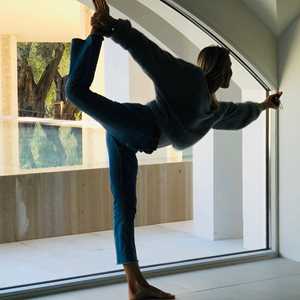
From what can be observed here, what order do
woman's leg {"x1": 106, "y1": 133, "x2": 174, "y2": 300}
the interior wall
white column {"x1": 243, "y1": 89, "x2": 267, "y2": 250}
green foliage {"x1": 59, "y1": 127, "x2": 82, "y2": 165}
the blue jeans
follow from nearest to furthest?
the blue jeans → woman's leg {"x1": 106, "y1": 133, "x2": 174, "y2": 300} → the interior wall → green foliage {"x1": 59, "y1": 127, "x2": 82, "y2": 165} → white column {"x1": 243, "y1": 89, "x2": 267, "y2": 250}

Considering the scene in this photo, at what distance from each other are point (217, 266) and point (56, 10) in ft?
6.19

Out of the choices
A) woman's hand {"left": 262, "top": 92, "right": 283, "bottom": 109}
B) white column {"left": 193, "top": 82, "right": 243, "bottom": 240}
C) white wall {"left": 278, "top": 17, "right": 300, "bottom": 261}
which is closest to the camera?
woman's hand {"left": 262, "top": 92, "right": 283, "bottom": 109}

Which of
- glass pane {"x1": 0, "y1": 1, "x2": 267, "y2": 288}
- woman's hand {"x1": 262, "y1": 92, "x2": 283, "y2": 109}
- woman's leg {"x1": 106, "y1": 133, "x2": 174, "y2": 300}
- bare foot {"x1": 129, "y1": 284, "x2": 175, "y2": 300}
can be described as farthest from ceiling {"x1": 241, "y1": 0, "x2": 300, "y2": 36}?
bare foot {"x1": 129, "y1": 284, "x2": 175, "y2": 300}

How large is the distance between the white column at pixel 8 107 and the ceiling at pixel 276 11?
141 cm

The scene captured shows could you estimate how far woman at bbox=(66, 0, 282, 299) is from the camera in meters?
2.65

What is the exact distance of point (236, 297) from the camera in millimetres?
3068

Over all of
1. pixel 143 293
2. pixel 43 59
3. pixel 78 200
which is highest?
pixel 43 59

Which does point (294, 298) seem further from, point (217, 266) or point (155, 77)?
point (155, 77)

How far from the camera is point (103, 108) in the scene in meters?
2.76

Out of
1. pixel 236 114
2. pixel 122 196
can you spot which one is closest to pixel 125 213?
pixel 122 196

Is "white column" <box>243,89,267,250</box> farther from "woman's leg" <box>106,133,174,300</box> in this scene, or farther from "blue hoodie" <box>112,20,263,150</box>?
"woman's leg" <box>106,133,174,300</box>

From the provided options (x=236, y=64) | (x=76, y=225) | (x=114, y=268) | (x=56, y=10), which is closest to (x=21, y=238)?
(x=76, y=225)

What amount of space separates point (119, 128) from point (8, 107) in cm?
136

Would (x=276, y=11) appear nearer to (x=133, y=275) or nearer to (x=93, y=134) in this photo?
(x=93, y=134)
